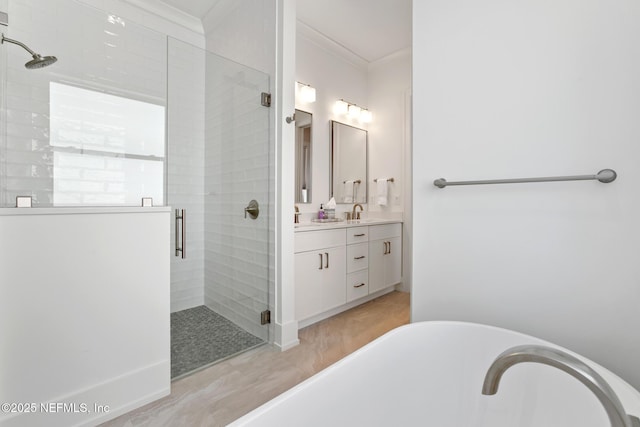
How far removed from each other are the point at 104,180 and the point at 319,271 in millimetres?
1680

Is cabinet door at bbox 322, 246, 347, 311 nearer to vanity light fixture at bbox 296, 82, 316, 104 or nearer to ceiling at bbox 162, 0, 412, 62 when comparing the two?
vanity light fixture at bbox 296, 82, 316, 104

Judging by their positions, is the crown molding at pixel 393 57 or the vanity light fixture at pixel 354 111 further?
the vanity light fixture at pixel 354 111

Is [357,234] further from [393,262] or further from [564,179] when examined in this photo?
[564,179]

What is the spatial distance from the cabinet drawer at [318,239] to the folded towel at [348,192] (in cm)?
90

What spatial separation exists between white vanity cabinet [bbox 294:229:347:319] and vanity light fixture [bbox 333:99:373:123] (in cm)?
161

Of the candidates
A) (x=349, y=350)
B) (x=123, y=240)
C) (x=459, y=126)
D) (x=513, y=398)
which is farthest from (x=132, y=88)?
(x=513, y=398)

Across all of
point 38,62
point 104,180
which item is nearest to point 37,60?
point 38,62

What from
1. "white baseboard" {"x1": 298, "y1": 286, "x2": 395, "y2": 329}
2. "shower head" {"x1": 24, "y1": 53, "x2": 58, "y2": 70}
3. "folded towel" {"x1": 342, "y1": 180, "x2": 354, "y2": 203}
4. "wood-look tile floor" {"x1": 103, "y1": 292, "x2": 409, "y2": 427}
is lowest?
"wood-look tile floor" {"x1": 103, "y1": 292, "x2": 409, "y2": 427}

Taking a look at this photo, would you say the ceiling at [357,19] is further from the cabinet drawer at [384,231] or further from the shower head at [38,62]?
the cabinet drawer at [384,231]

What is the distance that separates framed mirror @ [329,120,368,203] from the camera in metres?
3.47

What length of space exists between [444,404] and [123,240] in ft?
5.44

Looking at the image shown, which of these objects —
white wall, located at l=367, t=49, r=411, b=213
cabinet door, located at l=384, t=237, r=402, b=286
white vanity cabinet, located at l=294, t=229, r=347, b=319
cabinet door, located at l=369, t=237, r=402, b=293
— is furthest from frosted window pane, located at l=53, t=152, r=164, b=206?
white wall, located at l=367, t=49, r=411, b=213

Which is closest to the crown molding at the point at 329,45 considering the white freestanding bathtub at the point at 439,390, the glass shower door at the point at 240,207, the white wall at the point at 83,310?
the glass shower door at the point at 240,207

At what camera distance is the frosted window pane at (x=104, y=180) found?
1611 millimetres
